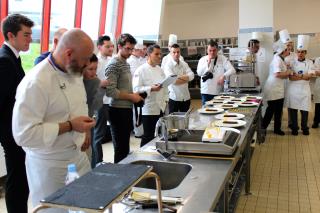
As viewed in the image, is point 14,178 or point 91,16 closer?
point 14,178

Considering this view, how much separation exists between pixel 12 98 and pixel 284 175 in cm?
297

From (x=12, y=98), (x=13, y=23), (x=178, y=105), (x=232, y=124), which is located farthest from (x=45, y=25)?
(x=232, y=124)

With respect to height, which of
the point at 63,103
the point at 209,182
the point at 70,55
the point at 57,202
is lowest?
the point at 209,182

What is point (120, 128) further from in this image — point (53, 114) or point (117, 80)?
point (53, 114)

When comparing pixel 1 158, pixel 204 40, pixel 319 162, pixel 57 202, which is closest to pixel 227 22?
pixel 204 40

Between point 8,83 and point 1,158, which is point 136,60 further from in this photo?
point 8,83

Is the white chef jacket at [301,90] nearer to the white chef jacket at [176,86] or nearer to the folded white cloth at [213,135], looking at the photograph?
the white chef jacket at [176,86]

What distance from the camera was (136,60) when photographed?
18.1ft

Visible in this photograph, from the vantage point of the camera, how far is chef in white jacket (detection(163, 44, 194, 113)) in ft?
14.5

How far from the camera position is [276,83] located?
519cm

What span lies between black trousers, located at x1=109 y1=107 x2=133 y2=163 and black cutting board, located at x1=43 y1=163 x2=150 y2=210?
1.99 meters

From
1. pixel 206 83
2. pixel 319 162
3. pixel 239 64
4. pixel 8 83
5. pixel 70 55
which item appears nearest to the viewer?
pixel 70 55

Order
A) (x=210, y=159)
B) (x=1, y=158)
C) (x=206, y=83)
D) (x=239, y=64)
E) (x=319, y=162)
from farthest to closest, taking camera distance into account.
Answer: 1. (x=239, y=64)
2. (x=206, y=83)
3. (x=319, y=162)
4. (x=1, y=158)
5. (x=210, y=159)

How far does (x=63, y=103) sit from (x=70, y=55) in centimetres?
25
